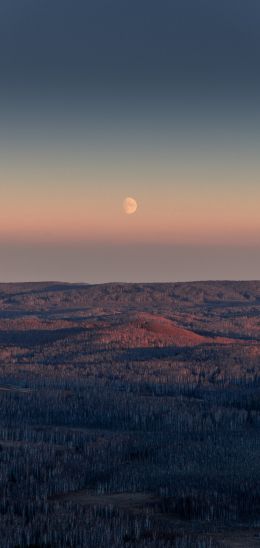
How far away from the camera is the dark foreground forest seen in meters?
41.3

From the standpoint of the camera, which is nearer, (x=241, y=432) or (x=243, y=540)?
(x=243, y=540)

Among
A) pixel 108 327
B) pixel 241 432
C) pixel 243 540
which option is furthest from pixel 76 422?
pixel 108 327

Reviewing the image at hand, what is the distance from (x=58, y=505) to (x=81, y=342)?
415ft

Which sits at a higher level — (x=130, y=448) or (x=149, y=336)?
(x=149, y=336)

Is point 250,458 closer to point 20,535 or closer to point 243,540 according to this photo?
point 243,540

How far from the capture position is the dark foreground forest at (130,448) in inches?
1625

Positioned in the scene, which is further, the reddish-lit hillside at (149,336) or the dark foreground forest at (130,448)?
the reddish-lit hillside at (149,336)

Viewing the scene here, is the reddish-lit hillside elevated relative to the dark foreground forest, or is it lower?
elevated

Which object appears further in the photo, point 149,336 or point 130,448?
point 149,336

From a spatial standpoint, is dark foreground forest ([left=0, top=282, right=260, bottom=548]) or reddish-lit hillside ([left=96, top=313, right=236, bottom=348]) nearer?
dark foreground forest ([left=0, top=282, right=260, bottom=548])

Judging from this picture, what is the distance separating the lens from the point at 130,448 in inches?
2761

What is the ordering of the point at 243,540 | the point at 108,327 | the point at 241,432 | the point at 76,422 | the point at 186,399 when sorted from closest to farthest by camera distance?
the point at 243,540 → the point at 241,432 → the point at 76,422 → the point at 186,399 → the point at 108,327

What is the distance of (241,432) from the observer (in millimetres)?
83625

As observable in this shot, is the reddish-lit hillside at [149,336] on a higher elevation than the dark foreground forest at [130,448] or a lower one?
higher
